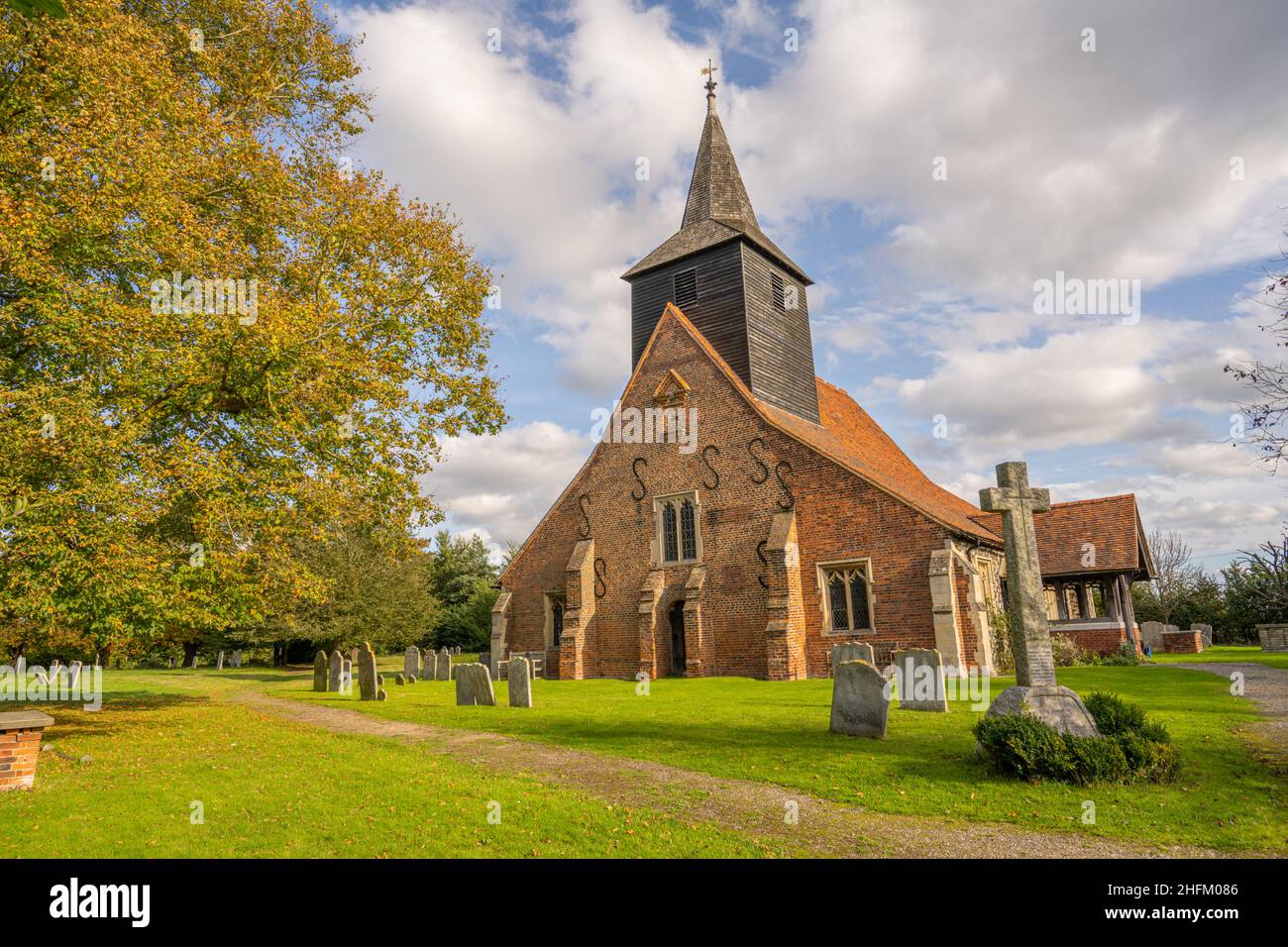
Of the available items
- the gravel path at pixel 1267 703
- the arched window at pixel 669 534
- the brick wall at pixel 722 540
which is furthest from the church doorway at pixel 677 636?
the gravel path at pixel 1267 703

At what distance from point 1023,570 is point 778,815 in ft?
16.3

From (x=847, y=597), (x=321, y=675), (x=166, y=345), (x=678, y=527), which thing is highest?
(x=166, y=345)

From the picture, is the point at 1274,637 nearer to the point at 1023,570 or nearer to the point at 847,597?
the point at 847,597

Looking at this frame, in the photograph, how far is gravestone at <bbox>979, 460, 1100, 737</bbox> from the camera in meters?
7.71

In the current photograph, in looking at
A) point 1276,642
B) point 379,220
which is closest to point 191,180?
point 379,220

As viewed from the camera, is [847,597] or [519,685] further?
[847,597]

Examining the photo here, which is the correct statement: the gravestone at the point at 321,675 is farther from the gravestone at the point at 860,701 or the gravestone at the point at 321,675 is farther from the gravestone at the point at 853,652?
the gravestone at the point at 860,701

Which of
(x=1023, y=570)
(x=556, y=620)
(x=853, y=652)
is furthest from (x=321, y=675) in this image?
(x=1023, y=570)

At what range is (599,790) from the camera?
723cm

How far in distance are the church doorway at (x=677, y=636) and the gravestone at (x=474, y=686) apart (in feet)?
29.1

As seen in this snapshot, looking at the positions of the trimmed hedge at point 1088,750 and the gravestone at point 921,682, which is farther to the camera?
the gravestone at point 921,682

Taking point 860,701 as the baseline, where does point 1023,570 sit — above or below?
above
